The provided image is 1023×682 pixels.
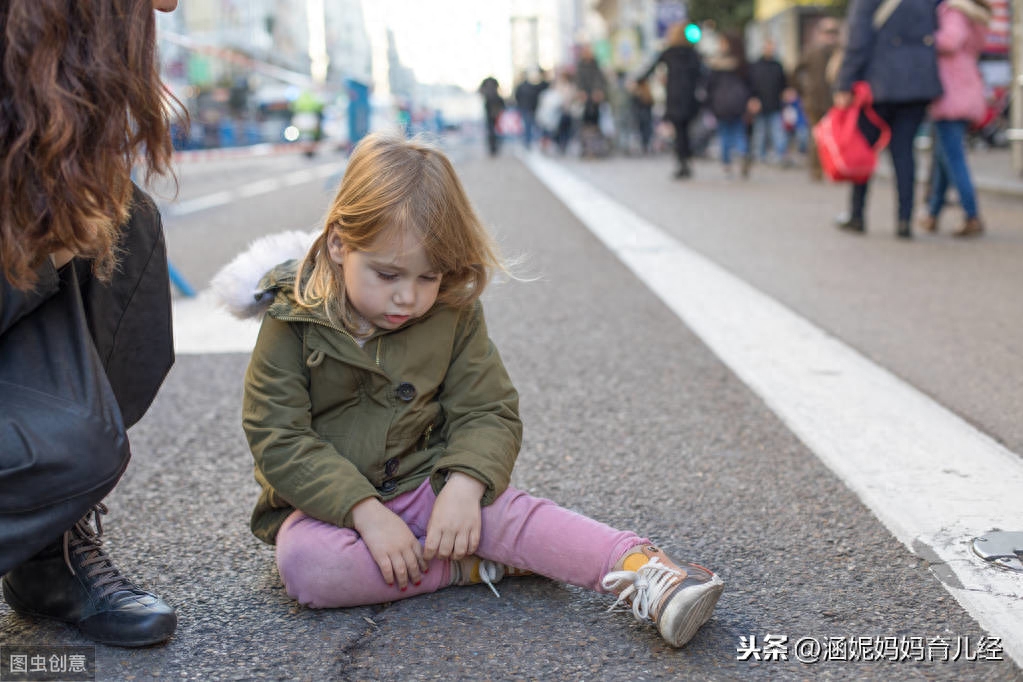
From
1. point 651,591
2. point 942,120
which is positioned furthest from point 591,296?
point 651,591

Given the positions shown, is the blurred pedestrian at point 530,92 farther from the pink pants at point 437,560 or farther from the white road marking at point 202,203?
the pink pants at point 437,560

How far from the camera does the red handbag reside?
7684 mm

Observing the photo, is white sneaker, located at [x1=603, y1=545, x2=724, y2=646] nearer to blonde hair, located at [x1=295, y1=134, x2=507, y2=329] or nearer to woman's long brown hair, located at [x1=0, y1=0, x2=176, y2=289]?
blonde hair, located at [x1=295, y1=134, x2=507, y2=329]

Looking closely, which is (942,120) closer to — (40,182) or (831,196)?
(831,196)

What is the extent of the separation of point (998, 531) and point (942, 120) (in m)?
5.75

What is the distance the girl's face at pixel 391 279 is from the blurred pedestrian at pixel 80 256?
1.13ft

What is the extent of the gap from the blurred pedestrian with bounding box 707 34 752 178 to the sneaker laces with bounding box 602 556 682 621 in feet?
45.0

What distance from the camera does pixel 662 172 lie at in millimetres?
16234

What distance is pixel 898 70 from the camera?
7.34 m

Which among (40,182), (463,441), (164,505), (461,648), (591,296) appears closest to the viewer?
(40,182)

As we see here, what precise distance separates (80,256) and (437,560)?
84 centimetres

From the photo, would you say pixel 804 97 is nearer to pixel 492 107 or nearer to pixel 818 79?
pixel 818 79

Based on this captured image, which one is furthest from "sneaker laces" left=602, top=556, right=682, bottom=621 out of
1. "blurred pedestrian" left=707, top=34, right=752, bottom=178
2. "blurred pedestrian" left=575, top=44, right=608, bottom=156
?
"blurred pedestrian" left=575, top=44, right=608, bottom=156

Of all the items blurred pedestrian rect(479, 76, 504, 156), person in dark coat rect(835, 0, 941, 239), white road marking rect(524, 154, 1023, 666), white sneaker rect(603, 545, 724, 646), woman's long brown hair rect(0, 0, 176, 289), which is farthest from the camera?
blurred pedestrian rect(479, 76, 504, 156)
